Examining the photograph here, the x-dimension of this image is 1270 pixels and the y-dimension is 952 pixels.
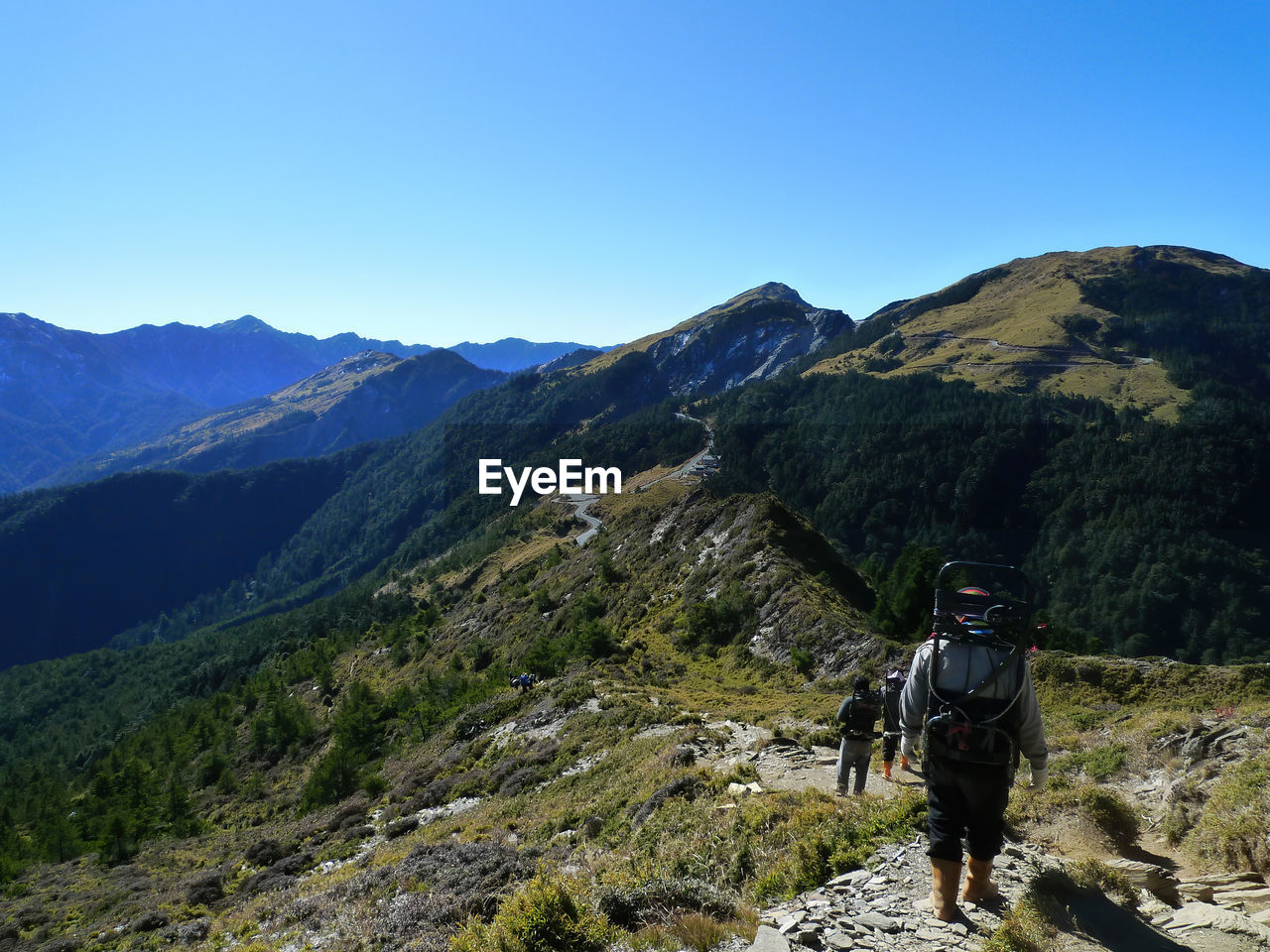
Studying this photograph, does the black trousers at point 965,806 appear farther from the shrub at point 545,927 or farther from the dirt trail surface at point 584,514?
the dirt trail surface at point 584,514

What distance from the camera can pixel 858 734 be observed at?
12.5m

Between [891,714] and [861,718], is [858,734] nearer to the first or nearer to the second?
[861,718]

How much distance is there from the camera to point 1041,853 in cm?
779

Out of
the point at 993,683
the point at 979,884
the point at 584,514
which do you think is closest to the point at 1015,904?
the point at 979,884

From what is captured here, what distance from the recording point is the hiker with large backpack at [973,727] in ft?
19.8

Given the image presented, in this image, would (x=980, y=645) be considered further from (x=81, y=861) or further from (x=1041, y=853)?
(x=81, y=861)

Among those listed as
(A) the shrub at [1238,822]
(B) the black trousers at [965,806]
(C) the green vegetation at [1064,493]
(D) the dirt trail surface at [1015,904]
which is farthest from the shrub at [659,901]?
(C) the green vegetation at [1064,493]

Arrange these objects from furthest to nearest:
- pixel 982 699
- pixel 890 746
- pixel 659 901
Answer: pixel 890 746 < pixel 659 901 < pixel 982 699

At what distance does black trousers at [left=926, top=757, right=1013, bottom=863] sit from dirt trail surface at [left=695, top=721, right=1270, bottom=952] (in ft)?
2.24

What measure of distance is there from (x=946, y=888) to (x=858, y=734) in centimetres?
639

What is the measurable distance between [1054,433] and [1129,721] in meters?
169

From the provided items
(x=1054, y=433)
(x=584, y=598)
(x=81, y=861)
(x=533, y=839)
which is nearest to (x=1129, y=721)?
(x=533, y=839)

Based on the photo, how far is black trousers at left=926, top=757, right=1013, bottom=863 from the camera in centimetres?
611

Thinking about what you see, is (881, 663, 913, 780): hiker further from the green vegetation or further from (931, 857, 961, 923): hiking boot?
the green vegetation
